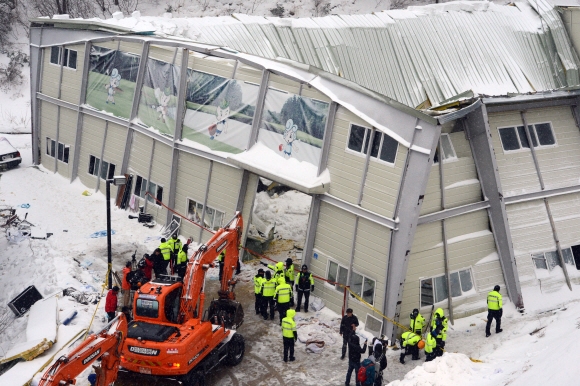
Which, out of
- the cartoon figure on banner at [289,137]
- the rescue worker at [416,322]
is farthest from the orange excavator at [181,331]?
the cartoon figure on banner at [289,137]

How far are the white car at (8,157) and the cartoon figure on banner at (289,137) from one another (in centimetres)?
1673

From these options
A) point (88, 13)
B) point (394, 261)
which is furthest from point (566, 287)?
point (88, 13)

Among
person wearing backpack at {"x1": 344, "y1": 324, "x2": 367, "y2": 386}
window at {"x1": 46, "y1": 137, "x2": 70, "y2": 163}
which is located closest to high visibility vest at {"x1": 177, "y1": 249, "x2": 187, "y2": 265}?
person wearing backpack at {"x1": 344, "y1": 324, "x2": 367, "y2": 386}

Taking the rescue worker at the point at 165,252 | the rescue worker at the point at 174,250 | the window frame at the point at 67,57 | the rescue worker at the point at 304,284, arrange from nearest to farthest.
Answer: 1. the rescue worker at the point at 304,284
2. the rescue worker at the point at 165,252
3. the rescue worker at the point at 174,250
4. the window frame at the point at 67,57

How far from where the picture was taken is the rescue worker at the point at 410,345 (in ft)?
63.5

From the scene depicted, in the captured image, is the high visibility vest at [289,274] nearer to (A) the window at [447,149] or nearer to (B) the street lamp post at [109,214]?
(B) the street lamp post at [109,214]

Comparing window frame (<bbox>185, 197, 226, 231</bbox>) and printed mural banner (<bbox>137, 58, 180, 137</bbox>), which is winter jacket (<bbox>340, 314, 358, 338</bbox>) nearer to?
window frame (<bbox>185, 197, 226, 231</bbox>)

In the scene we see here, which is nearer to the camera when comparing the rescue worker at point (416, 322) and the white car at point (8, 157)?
the rescue worker at point (416, 322)

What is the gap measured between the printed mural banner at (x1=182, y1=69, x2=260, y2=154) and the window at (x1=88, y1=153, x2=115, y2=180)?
529 cm

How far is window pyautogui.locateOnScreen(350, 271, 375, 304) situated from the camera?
21.4m

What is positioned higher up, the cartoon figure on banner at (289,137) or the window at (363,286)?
the cartoon figure on banner at (289,137)

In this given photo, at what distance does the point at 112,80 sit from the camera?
98.2 ft

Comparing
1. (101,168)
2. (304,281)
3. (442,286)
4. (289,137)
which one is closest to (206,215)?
(289,137)

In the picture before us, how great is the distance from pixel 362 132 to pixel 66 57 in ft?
56.5
